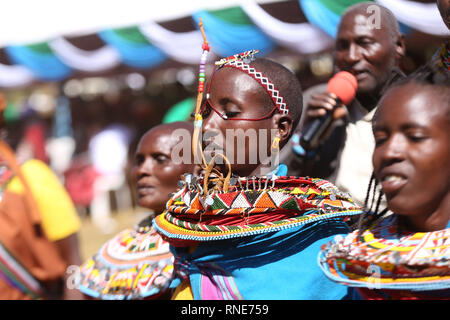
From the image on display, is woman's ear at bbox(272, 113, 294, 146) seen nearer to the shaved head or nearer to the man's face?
the man's face

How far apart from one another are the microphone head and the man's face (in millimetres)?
48

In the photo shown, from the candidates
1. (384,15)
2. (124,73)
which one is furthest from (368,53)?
(124,73)

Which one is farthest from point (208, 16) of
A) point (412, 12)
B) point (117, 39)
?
point (412, 12)

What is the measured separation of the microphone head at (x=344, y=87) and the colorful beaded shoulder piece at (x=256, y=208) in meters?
0.53

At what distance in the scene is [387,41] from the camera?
7.05 ft

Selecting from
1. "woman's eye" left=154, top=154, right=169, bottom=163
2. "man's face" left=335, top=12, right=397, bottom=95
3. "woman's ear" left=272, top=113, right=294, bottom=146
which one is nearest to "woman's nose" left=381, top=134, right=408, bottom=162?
"woman's ear" left=272, top=113, right=294, bottom=146

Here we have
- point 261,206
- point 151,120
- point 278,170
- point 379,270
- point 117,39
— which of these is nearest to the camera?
point 379,270

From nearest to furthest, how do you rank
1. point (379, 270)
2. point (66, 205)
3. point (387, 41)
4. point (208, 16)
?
1. point (379, 270)
2. point (387, 41)
3. point (66, 205)
4. point (208, 16)

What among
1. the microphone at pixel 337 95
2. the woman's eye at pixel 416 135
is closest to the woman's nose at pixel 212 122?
the microphone at pixel 337 95

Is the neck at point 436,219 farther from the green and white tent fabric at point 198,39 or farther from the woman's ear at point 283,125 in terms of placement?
the green and white tent fabric at point 198,39

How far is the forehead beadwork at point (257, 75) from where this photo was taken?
183cm

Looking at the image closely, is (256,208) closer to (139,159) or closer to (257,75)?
(257,75)
